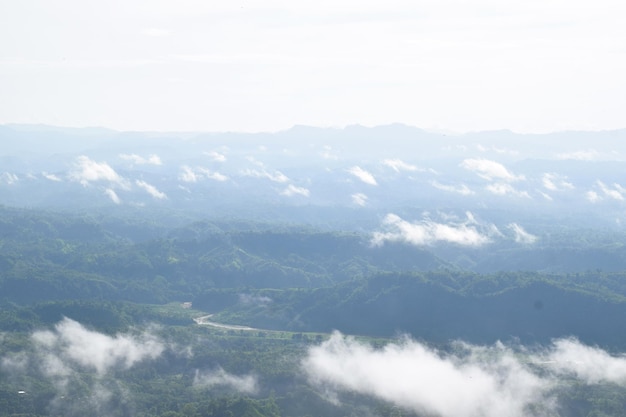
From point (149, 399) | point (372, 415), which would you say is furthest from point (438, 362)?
point (149, 399)

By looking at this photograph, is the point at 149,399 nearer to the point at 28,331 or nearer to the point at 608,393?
the point at 28,331

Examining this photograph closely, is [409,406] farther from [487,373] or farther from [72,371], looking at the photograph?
[72,371]

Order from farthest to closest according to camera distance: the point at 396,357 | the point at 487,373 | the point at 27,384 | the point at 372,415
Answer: the point at 396,357
the point at 487,373
the point at 27,384
the point at 372,415

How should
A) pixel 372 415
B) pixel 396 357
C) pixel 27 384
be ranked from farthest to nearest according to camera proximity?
pixel 396 357, pixel 27 384, pixel 372 415

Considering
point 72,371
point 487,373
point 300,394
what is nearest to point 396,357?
point 487,373

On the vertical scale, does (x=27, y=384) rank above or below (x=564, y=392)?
below

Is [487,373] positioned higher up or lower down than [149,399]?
higher up

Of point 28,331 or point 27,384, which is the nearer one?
point 27,384

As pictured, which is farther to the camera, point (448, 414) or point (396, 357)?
point (396, 357)

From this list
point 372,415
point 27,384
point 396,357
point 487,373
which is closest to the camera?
point 372,415
